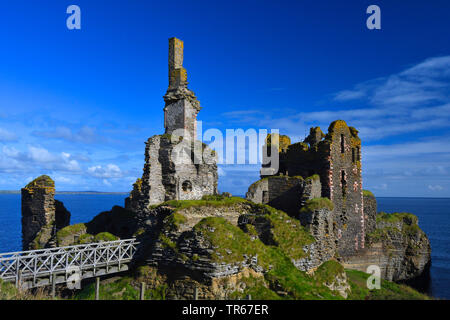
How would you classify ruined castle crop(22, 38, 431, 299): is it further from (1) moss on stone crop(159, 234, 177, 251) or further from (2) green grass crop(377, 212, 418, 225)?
(2) green grass crop(377, 212, 418, 225)

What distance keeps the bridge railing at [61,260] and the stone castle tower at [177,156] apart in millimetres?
4082

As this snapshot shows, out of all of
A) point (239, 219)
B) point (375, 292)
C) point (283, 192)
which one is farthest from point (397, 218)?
point (239, 219)

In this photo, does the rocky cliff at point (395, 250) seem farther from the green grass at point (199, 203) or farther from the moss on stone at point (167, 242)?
the moss on stone at point (167, 242)

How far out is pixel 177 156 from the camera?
2473 cm

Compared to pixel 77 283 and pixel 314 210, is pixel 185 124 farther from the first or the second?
pixel 77 283

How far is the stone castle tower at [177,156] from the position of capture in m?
24.0

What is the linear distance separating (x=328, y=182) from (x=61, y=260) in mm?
19837

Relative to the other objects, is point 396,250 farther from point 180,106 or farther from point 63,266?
point 63,266

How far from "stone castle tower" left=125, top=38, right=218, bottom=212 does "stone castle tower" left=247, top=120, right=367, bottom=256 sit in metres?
4.44

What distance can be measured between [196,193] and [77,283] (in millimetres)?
10732

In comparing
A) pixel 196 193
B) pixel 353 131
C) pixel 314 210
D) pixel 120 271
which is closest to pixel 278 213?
pixel 314 210

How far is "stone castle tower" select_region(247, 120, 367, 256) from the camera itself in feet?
86.7

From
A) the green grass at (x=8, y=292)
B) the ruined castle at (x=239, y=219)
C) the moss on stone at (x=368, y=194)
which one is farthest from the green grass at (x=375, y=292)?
the green grass at (x=8, y=292)
